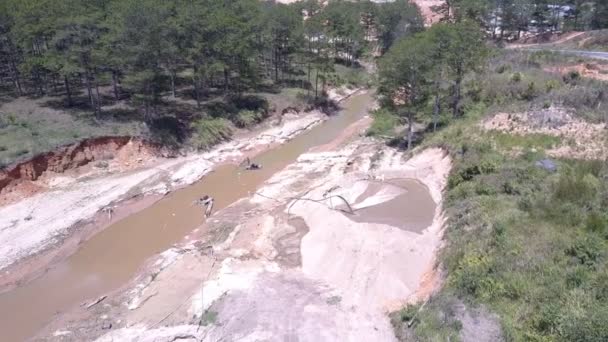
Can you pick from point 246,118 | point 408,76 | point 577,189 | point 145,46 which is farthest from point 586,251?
point 246,118

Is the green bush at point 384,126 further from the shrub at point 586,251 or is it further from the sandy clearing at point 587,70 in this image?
the shrub at point 586,251

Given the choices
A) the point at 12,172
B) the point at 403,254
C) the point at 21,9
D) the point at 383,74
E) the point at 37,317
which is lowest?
the point at 37,317

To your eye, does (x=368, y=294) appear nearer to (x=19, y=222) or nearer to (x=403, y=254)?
(x=403, y=254)

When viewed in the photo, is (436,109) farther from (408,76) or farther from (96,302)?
(96,302)

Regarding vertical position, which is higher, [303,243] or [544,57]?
[544,57]

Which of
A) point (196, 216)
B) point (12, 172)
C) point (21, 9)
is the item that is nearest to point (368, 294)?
point (196, 216)

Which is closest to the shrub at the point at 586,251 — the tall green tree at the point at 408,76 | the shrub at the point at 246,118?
the tall green tree at the point at 408,76
